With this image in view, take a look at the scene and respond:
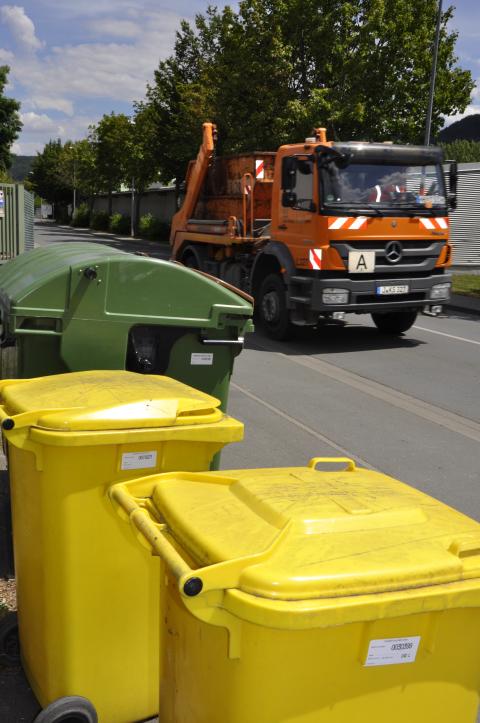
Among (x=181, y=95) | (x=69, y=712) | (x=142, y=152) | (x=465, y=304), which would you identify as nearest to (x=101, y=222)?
(x=142, y=152)

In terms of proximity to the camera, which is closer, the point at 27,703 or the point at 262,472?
the point at 262,472

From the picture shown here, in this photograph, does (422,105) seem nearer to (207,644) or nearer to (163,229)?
(163,229)

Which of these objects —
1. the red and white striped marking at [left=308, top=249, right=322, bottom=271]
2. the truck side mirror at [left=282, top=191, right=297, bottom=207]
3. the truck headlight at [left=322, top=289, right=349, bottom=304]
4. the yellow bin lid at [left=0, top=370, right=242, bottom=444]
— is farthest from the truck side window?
the yellow bin lid at [left=0, top=370, right=242, bottom=444]

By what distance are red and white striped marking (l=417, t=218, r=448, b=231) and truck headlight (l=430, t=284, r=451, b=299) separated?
0.77m

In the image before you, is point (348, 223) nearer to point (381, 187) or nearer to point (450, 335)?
point (381, 187)

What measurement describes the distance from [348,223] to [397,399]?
2958 mm

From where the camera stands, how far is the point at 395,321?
11.6 meters

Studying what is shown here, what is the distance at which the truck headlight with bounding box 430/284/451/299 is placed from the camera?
10.8m

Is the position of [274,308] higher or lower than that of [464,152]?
lower

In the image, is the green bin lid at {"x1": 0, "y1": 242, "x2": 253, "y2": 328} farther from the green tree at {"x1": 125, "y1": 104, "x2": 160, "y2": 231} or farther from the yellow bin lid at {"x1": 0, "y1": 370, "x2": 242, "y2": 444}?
the green tree at {"x1": 125, "y1": 104, "x2": 160, "y2": 231}

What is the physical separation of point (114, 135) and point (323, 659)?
48.2 metres

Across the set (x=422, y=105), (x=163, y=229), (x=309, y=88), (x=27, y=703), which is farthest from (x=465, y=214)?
(x=27, y=703)

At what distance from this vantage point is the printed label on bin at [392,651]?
182cm

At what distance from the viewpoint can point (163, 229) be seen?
39.4 m
